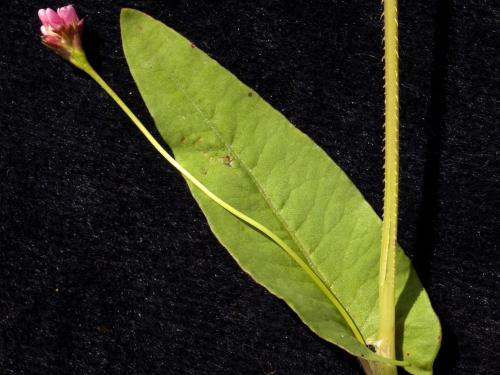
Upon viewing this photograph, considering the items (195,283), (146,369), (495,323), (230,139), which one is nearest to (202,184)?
(230,139)

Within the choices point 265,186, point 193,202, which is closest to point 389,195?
point 265,186

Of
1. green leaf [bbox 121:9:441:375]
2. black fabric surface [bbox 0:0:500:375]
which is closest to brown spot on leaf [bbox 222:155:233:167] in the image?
green leaf [bbox 121:9:441:375]

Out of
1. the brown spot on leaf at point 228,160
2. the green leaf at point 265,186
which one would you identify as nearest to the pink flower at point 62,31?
the green leaf at point 265,186

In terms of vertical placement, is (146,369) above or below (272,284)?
below

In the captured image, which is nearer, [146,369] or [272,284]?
[272,284]

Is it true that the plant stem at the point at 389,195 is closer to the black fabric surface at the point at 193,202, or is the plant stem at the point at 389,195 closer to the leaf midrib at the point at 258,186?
the leaf midrib at the point at 258,186

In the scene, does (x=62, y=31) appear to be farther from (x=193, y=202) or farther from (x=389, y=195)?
(x=389, y=195)

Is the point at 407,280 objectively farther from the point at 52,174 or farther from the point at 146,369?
the point at 52,174
